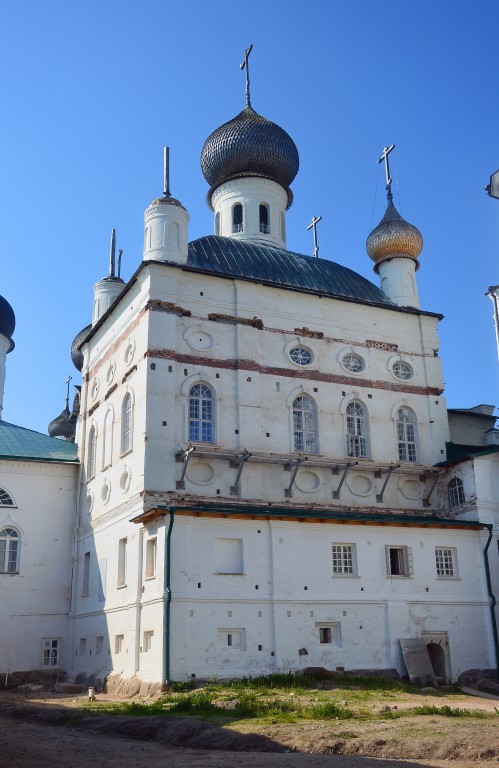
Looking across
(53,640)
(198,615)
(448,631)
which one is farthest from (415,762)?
(53,640)

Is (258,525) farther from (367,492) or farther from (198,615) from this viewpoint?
(367,492)

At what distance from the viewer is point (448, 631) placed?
80.8ft

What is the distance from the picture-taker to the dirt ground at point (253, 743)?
11.6 m

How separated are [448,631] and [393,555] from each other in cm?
263

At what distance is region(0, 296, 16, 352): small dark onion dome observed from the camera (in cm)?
4225

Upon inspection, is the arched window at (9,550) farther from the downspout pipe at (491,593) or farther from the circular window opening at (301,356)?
the downspout pipe at (491,593)

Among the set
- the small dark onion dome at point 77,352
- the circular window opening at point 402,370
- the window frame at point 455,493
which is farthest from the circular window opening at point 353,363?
the small dark onion dome at point 77,352

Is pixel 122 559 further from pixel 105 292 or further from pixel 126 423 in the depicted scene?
pixel 105 292

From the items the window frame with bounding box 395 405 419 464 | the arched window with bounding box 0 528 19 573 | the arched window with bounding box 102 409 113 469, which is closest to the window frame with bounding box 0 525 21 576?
the arched window with bounding box 0 528 19 573

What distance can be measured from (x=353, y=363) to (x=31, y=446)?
1223cm

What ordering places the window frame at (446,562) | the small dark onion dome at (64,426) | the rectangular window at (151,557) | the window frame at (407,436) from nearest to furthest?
the rectangular window at (151,557) < the window frame at (446,562) < the window frame at (407,436) < the small dark onion dome at (64,426)

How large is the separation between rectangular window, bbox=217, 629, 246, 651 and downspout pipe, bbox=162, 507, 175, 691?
4.70ft

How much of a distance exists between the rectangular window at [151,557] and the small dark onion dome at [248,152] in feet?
56.1

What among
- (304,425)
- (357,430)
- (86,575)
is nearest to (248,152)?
(304,425)
